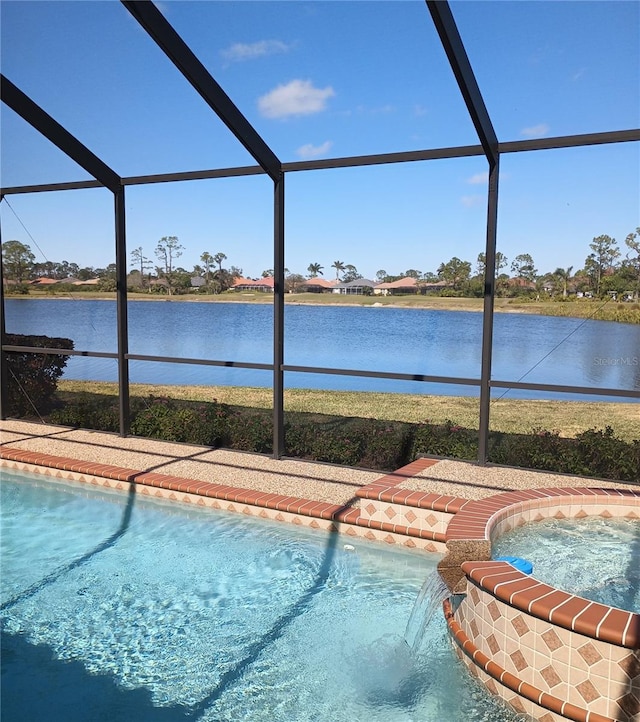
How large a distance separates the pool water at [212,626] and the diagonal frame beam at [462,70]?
3.27 m

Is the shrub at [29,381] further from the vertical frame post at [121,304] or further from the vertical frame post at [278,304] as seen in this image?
the vertical frame post at [278,304]

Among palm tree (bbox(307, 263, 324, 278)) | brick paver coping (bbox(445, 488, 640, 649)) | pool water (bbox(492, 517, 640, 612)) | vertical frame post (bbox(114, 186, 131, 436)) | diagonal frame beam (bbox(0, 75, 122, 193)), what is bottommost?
pool water (bbox(492, 517, 640, 612))

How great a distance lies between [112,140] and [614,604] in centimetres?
609

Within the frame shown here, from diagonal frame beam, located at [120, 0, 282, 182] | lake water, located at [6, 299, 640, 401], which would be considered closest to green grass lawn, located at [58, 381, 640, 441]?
lake water, located at [6, 299, 640, 401]

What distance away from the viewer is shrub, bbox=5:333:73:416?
8383 millimetres

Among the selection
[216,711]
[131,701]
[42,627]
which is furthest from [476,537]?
[42,627]

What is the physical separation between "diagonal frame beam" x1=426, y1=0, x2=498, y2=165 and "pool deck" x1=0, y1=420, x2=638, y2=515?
2.68 metres

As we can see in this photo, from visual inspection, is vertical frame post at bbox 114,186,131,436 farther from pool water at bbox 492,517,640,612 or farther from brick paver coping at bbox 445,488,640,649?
pool water at bbox 492,517,640,612

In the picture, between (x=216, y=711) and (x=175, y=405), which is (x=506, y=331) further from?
(x=216, y=711)

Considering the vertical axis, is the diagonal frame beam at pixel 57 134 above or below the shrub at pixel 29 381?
above

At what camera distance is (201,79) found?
15.7 feet

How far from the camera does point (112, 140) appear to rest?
6.52 metres

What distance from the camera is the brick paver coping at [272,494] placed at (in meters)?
4.52

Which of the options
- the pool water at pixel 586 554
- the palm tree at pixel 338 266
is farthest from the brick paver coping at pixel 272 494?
the palm tree at pixel 338 266
